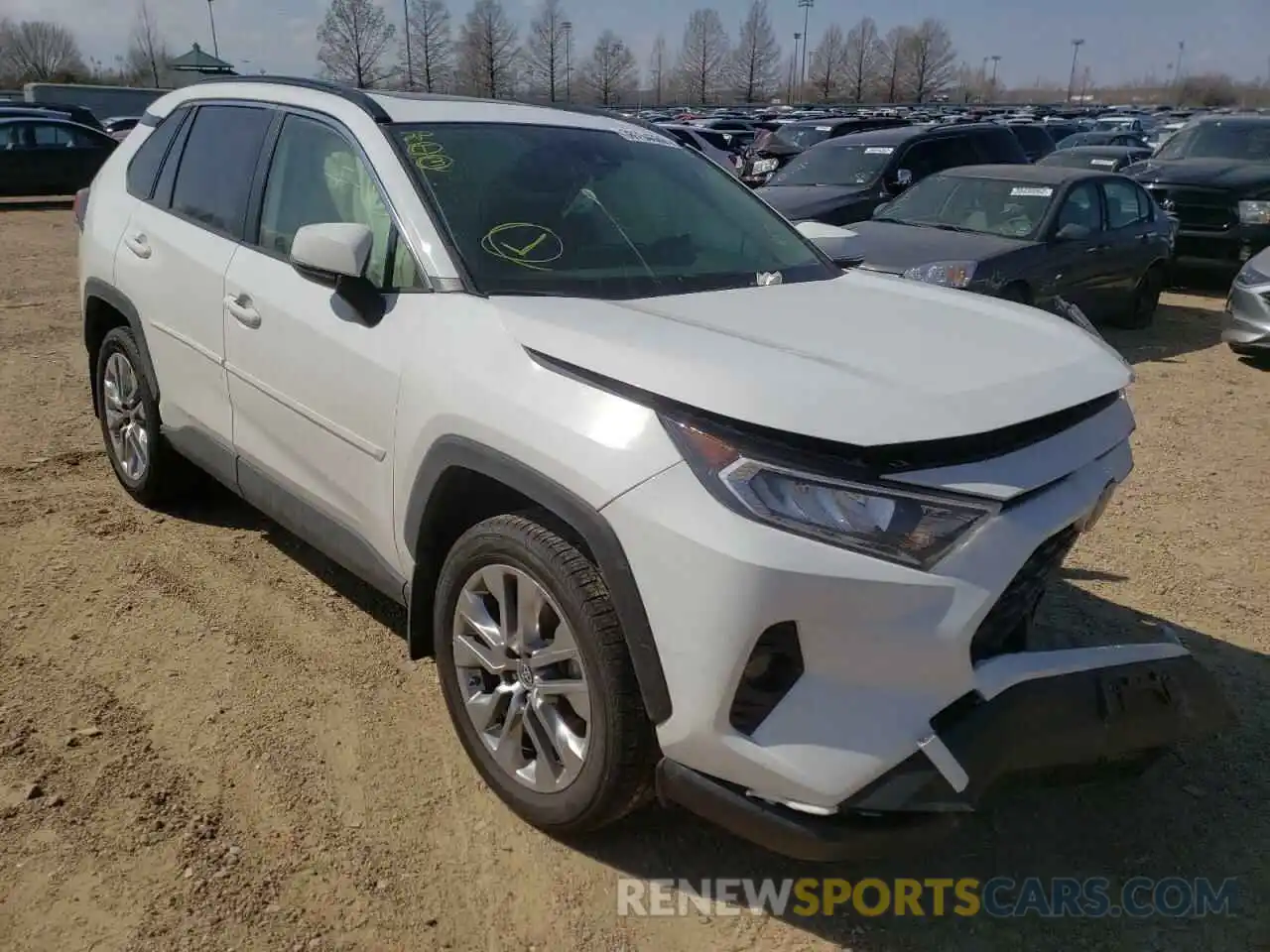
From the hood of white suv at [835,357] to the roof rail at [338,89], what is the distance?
99 cm

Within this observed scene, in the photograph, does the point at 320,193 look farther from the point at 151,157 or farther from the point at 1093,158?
the point at 1093,158

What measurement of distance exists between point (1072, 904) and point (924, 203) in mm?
7760

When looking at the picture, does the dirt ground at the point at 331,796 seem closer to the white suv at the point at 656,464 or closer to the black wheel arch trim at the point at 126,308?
the white suv at the point at 656,464

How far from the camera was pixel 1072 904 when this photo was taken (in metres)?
2.60

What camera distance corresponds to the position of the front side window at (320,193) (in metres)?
3.02

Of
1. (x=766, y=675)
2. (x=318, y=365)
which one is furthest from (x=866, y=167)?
(x=766, y=675)

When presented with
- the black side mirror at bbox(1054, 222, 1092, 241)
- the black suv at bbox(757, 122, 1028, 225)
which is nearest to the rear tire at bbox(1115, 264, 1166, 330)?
the black side mirror at bbox(1054, 222, 1092, 241)

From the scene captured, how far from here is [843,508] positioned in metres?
2.10

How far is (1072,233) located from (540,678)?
771 cm

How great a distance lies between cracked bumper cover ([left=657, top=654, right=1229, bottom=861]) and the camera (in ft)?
6.83

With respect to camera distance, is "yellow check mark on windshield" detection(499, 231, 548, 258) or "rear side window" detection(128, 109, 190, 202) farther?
"rear side window" detection(128, 109, 190, 202)

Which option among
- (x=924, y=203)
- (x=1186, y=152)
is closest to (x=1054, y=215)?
(x=924, y=203)

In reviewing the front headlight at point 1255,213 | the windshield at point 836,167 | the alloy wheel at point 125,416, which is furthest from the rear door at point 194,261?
the front headlight at point 1255,213

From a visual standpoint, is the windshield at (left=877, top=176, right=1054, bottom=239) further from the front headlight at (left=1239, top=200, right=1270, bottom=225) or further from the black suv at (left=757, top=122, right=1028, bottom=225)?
the front headlight at (left=1239, top=200, right=1270, bottom=225)
